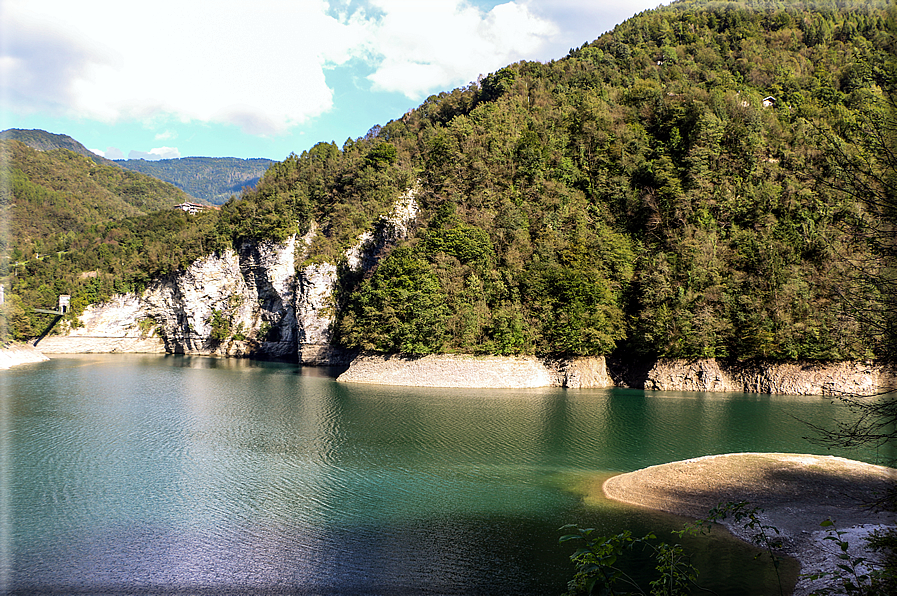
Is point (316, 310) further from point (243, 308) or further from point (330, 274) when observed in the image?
point (243, 308)

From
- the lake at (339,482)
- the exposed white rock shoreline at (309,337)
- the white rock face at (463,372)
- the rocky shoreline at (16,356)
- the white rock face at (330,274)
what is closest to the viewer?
the lake at (339,482)

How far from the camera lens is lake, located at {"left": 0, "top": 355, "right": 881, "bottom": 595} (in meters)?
14.2

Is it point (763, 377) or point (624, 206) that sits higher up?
point (624, 206)

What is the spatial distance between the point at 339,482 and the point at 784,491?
57.7 feet

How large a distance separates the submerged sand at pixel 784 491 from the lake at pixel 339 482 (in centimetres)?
161

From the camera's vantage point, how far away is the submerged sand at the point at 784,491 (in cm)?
1568

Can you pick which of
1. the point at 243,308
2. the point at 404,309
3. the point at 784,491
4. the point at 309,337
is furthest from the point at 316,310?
the point at 784,491

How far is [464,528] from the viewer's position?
55.9 feet

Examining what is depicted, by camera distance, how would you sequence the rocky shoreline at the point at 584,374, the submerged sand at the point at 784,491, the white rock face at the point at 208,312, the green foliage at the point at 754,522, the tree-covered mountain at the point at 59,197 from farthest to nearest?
the tree-covered mountain at the point at 59,197 → the white rock face at the point at 208,312 → the rocky shoreline at the point at 584,374 → the submerged sand at the point at 784,491 → the green foliage at the point at 754,522

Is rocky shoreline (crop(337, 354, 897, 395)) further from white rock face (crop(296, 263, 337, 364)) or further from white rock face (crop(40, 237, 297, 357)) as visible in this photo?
white rock face (crop(40, 237, 297, 357))

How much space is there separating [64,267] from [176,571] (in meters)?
106

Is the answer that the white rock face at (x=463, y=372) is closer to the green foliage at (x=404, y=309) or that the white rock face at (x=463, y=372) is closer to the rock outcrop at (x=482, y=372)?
the rock outcrop at (x=482, y=372)

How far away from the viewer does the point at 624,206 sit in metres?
58.4

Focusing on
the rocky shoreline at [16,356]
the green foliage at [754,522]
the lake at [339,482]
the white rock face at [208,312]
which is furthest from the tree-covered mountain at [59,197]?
the green foliage at [754,522]
